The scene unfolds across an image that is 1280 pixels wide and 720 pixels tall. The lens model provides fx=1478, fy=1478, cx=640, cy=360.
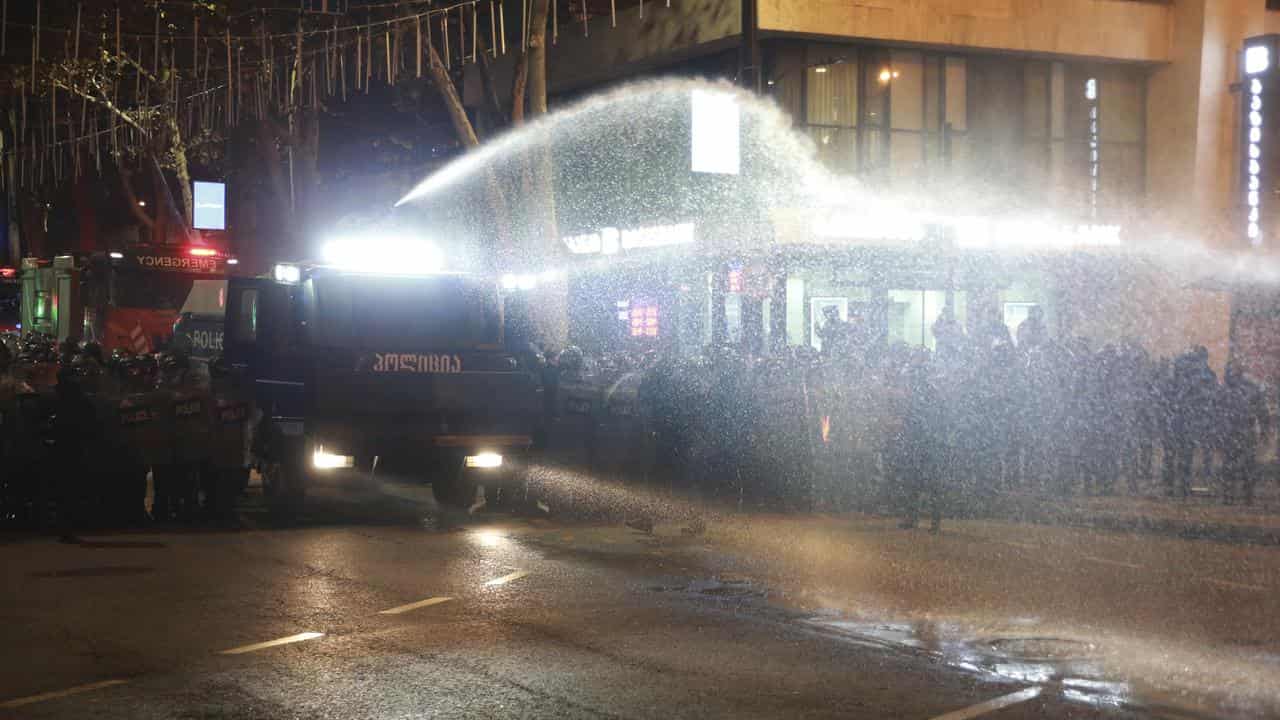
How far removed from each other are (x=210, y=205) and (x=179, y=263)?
2237 cm

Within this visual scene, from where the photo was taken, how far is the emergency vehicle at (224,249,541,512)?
14.5 m

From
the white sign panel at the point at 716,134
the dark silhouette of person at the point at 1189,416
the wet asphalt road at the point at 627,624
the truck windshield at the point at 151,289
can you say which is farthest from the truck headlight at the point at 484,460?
the truck windshield at the point at 151,289

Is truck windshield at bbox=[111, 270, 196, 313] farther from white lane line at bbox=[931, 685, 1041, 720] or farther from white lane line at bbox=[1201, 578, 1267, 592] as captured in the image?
white lane line at bbox=[931, 685, 1041, 720]

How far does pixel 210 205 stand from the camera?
2014 inches

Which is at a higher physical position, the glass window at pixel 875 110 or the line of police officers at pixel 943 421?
the glass window at pixel 875 110

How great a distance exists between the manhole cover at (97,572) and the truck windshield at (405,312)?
4.22 metres

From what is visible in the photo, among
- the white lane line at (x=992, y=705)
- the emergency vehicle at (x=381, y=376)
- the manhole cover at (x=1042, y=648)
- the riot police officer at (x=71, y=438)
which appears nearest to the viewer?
the white lane line at (x=992, y=705)

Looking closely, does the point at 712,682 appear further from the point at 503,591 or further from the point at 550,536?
the point at 550,536

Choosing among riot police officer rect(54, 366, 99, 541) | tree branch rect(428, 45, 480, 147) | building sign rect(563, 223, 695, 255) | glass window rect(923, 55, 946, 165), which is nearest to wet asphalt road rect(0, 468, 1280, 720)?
riot police officer rect(54, 366, 99, 541)

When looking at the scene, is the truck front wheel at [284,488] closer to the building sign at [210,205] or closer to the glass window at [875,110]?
the glass window at [875,110]

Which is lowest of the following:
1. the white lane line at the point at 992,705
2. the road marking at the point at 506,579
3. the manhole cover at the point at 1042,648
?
the road marking at the point at 506,579

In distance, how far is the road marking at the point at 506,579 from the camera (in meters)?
10.6

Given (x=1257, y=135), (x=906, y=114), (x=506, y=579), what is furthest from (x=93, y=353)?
(x=1257, y=135)

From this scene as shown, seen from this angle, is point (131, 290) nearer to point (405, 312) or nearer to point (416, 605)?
point (405, 312)
